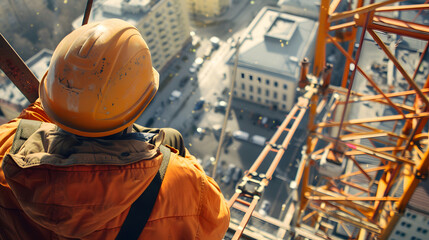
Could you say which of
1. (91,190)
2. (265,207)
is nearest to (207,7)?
(265,207)

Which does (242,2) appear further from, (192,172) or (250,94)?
(192,172)

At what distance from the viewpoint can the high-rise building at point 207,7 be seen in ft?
82.3

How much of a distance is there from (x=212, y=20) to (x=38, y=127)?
24.6 meters

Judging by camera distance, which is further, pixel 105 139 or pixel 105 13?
pixel 105 13

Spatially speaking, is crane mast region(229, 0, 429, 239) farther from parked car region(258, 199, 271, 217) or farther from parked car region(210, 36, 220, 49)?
parked car region(210, 36, 220, 49)

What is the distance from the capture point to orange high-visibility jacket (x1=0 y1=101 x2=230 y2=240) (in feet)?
5.42

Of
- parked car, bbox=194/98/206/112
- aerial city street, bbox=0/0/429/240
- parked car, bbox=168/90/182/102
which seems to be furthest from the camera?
parked car, bbox=168/90/182/102

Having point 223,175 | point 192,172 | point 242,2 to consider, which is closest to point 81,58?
point 192,172

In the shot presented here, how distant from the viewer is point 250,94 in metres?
20.1

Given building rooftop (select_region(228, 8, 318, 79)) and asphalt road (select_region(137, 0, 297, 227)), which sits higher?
building rooftop (select_region(228, 8, 318, 79))

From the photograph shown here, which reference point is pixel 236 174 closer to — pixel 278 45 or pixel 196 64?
pixel 278 45

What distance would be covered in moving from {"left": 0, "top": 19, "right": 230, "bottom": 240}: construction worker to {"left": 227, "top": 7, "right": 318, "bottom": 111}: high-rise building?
641 inches

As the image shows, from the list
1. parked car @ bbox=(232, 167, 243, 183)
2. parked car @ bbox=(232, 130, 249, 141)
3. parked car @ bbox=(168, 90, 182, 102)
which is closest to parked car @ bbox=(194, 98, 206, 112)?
parked car @ bbox=(168, 90, 182, 102)

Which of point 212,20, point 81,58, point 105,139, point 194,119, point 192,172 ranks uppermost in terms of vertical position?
point 81,58
